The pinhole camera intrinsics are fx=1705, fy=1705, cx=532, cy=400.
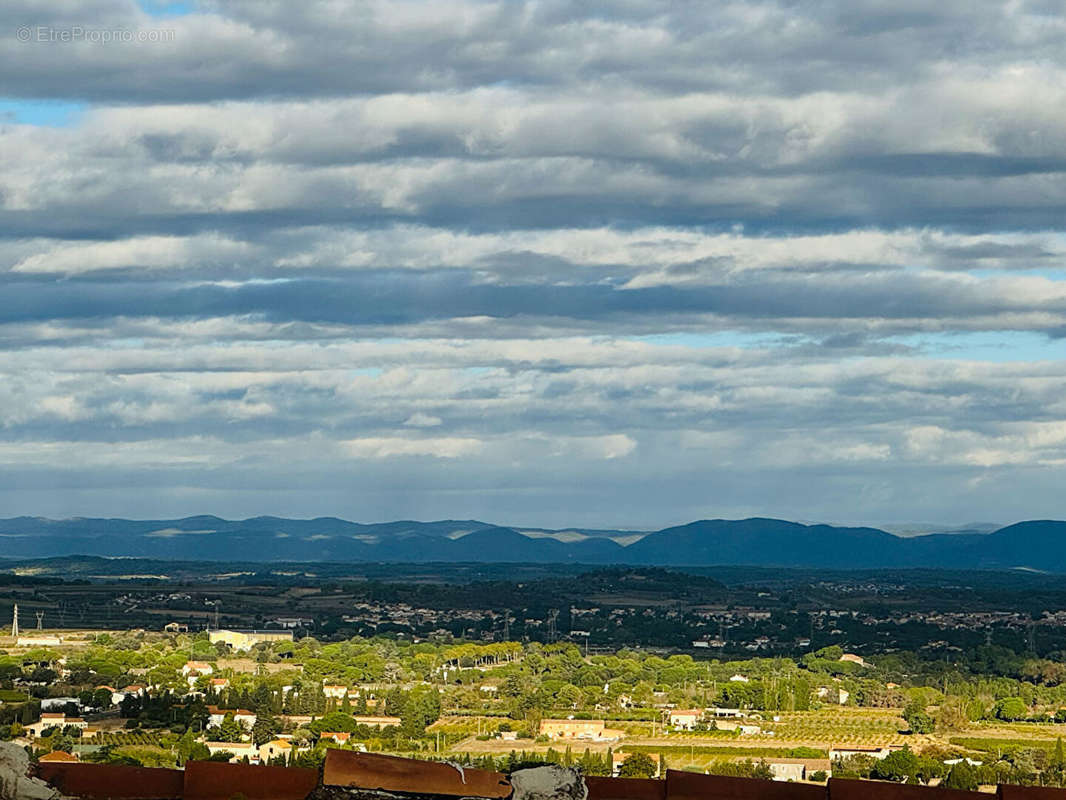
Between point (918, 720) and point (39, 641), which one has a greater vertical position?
point (39, 641)

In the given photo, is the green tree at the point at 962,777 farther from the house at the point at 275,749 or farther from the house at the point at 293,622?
the house at the point at 293,622

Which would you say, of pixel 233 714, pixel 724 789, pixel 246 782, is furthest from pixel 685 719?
pixel 246 782

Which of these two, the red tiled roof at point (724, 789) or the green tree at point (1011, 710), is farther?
the green tree at point (1011, 710)

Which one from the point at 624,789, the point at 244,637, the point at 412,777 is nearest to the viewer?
the point at 412,777

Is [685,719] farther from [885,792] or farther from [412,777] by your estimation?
[412,777]

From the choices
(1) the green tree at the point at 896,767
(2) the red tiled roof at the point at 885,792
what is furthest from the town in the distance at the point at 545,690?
(2) the red tiled roof at the point at 885,792

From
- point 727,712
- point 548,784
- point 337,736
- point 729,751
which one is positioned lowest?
point 727,712

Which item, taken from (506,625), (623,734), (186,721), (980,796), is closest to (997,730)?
(623,734)
